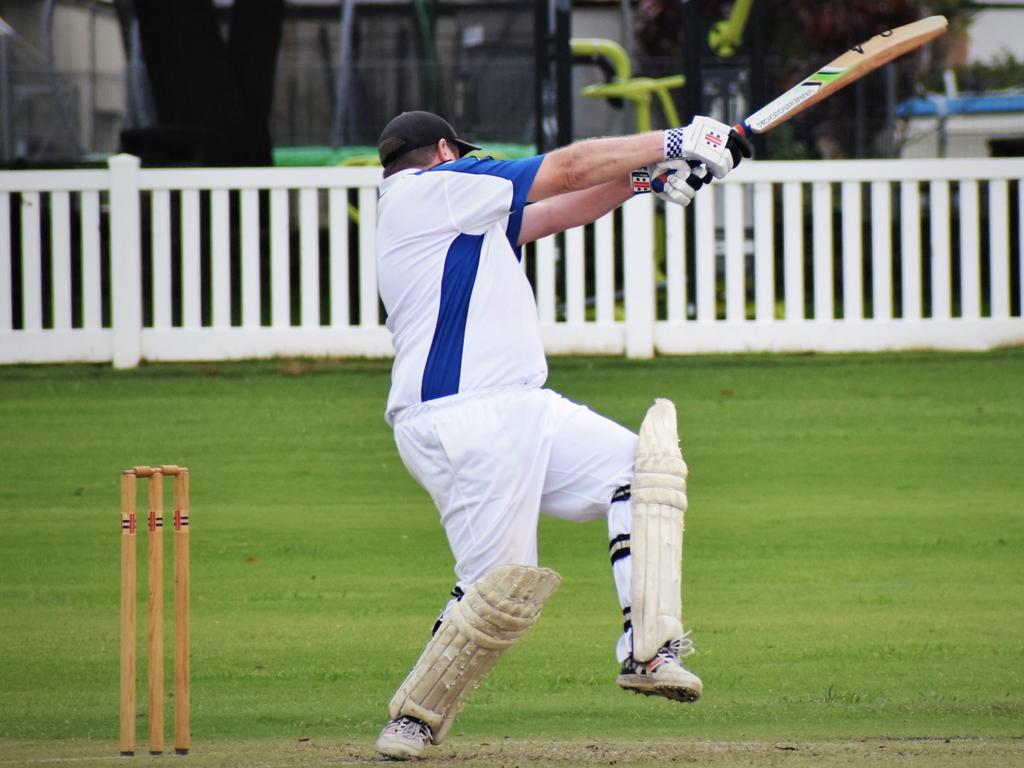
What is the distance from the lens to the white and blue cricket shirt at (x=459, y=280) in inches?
206

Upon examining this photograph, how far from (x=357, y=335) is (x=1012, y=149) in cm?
940

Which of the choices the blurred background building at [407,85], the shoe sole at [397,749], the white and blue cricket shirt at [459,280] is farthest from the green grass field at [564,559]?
the blurred background building at [407,85]

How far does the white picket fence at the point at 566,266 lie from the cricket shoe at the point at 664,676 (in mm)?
7889

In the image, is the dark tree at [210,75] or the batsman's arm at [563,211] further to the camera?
the dark tree at [210,75]

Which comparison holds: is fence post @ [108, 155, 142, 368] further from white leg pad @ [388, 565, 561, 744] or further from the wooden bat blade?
white leg pad @ [388, 565, 561, 744]

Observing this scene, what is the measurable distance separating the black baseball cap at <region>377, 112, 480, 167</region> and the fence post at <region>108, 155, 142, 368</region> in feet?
25.3

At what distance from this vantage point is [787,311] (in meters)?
13.2

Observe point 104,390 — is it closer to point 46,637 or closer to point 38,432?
point 38,432

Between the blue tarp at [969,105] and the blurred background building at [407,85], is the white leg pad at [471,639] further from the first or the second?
the blue tarp at [969,105]

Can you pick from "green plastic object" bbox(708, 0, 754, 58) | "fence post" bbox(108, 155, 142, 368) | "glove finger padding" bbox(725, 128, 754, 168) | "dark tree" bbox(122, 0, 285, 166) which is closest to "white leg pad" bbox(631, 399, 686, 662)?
"glove finger padding" bbox(725, 128, 754, 168)

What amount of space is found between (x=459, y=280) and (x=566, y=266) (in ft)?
25.1

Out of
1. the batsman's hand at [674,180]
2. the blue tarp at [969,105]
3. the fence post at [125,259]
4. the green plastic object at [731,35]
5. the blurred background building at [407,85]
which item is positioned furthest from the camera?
the blue tarp at [969,105]

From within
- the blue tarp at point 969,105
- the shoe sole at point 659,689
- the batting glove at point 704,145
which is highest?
the blue tarp at point 969,105

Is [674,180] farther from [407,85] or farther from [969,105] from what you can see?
[969,105]
